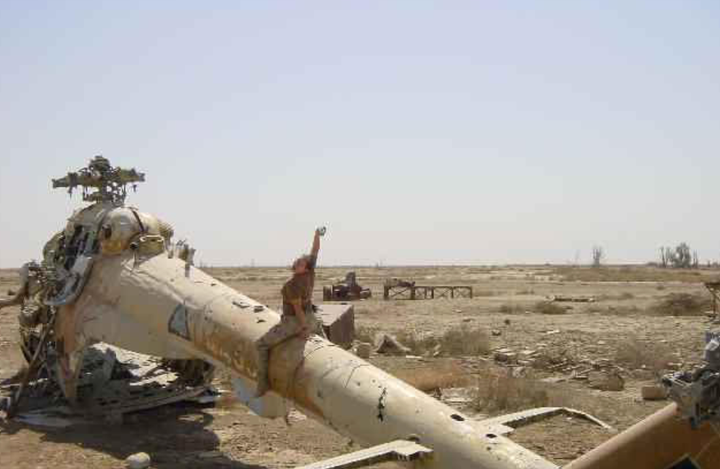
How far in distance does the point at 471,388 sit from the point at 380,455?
7.99 m

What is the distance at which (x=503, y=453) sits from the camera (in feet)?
17.8

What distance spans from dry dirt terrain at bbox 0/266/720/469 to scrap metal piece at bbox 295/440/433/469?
130 inches

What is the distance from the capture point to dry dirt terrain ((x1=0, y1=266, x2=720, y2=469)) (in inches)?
354

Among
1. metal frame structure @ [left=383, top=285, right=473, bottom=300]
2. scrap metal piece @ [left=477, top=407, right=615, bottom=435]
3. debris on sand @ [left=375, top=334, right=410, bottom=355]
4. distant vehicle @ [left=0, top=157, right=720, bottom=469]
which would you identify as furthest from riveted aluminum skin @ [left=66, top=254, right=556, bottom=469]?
metal frame structure @ [left=383, top=285, right=473, bottom=300]

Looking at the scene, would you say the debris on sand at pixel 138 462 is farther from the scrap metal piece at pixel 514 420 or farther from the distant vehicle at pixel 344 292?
the distant vehicle at pixel 344 292

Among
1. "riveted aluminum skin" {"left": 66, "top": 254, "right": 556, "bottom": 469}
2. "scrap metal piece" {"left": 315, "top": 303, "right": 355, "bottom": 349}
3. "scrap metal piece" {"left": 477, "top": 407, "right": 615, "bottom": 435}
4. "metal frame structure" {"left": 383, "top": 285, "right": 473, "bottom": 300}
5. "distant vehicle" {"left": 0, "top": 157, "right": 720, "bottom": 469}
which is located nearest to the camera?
"distant vehicle" {"left": 0, "top": 157, "right": 720, "bottom": 469}

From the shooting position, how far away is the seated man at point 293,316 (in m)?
7.35

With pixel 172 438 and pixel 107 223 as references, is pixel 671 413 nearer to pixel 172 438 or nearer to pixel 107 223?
pixel 172 438

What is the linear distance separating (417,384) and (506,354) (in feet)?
14.9

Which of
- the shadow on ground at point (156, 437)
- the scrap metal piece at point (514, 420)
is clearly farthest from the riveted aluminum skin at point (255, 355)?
the shadow on ground at point (156, 437)

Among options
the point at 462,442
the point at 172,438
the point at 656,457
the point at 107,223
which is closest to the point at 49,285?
the point at 107,223

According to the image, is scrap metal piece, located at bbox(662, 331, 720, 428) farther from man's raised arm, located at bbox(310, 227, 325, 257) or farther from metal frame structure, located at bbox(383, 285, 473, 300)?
metal frame structure, located at bbox(383, 285, 473, 300)

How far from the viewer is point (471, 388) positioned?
12953 millimetres

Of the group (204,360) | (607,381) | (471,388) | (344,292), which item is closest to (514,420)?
(204,360)
